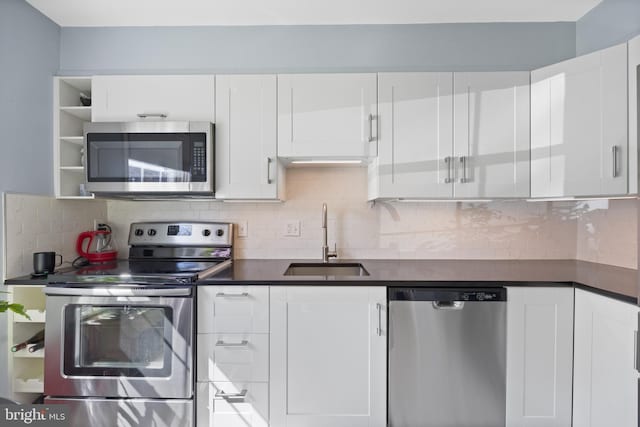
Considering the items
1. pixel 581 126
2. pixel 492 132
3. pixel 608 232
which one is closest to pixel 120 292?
pixel 492 132

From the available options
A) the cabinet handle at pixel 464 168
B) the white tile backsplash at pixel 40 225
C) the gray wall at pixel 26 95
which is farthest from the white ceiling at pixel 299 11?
the white tile backsplash at pixel 40 225

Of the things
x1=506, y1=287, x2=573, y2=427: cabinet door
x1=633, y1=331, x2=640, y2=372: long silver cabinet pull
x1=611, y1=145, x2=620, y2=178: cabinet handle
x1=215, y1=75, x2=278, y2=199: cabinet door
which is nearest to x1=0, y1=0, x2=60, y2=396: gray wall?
x1=215, y1=75, x2=278, y2=199: cabinet door

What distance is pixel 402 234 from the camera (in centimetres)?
253

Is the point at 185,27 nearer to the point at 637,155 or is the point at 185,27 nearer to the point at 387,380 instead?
the point at 387,380

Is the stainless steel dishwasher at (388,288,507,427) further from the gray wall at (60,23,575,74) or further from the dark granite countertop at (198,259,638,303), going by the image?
the gray wall at (60,23,575,74)

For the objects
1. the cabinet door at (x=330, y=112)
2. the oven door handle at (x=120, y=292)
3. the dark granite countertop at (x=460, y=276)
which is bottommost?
the oven door handle at (x=120, y=292)

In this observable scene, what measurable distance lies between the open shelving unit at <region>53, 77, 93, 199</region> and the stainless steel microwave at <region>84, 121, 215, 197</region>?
0.18 m

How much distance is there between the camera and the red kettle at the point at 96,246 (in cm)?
237

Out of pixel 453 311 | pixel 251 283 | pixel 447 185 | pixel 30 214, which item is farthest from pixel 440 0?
pixel 30 214

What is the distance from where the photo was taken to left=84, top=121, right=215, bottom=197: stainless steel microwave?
2.13 meters

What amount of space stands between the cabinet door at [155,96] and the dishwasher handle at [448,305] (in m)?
1.69

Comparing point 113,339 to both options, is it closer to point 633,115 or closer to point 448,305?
point 448,305

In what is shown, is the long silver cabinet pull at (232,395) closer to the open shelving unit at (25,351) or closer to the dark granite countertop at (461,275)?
the dark granite countertop at (461,275)

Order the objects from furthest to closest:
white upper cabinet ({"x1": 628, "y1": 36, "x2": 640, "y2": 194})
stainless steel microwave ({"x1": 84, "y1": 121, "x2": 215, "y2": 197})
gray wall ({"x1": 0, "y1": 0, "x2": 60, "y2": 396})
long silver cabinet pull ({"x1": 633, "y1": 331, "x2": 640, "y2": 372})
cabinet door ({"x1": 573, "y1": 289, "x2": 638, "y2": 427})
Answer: stainless steel microwave ({"x1": 84, "y1": 121, "x2": 215, "y2": 197}) → gray wall ({"x1": 0, "y1": 0, "x2": 60, "y2": 396}) → white upper cabinet ({"x1": 628, "y1": 36, "x2": 640, "y2": 194}) → cabinet door ({"x1": 573, "y1": 289, "x2": 638, "y2": 427}) → long silver cabinet pull ({"x1": 633, "y1": 331, "x2": 640, "y2": 372})
